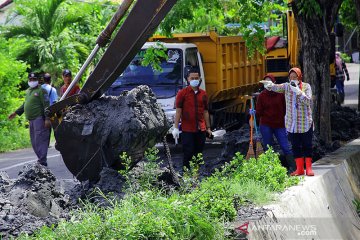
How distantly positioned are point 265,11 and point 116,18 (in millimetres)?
8711

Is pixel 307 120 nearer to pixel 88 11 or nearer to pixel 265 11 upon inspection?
pixel 265 11

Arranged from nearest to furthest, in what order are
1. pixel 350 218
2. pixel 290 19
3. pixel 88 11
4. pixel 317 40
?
pixel 350 218
pixel 317 40
pixel 290 19
pixel 88 11

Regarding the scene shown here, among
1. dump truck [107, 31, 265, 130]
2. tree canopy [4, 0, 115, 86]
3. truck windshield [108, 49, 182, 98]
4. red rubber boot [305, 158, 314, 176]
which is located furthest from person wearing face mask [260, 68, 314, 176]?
tree canopy [4, 0, 115, 86]

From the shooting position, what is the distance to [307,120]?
12.0 m

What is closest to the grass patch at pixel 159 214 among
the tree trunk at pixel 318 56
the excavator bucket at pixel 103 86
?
the excavator bucket at pixel 103 86

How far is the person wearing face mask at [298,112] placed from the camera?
39.2 ft

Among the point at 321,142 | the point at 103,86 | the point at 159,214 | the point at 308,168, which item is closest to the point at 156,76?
the point at 321,142

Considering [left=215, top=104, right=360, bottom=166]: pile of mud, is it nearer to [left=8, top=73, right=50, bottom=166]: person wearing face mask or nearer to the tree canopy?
[left=8, top=73, right=50, bottom=166]: person wearing face mask

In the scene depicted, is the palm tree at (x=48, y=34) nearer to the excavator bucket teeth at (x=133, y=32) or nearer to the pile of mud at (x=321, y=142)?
the pile of mud at (x=321, y=142)

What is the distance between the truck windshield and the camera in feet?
61.9

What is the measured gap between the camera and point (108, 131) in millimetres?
9797

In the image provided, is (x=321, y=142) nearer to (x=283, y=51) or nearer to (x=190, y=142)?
(x=190, y=142)

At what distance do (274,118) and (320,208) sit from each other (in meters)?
3.58

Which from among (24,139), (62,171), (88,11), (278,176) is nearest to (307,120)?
(278,176)
